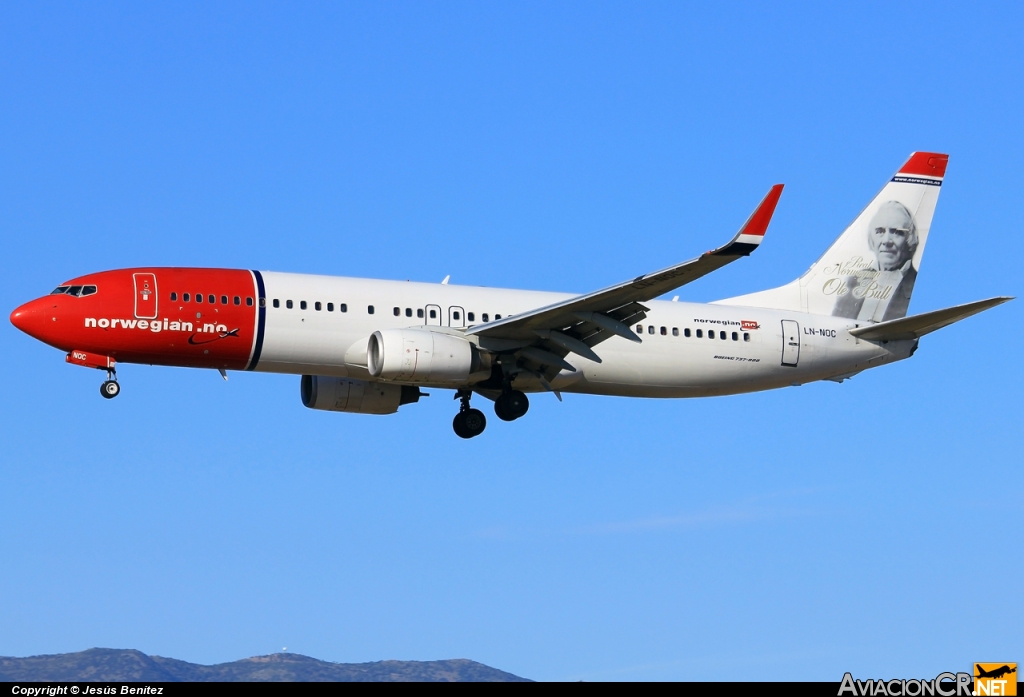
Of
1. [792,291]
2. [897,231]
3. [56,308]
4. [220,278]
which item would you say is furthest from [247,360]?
[897,231]

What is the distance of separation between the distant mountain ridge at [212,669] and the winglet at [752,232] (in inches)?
1018

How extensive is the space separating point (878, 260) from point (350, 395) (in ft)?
58.0

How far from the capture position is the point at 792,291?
46531mm

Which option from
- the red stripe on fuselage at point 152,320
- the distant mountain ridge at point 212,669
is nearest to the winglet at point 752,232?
the red stripe on fuselage at point 152,320

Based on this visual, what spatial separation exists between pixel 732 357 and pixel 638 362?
3.08 m

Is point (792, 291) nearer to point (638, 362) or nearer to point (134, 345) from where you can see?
point (638, 362)

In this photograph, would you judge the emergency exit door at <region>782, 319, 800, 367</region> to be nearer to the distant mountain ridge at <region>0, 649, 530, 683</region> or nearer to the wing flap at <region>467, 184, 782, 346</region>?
the wing flap at <region>467, 184, 782, 346</region>

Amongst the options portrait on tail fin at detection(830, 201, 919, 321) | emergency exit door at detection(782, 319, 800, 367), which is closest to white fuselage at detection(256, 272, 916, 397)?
emergency exit door at detection(782, 319, 800, 367)

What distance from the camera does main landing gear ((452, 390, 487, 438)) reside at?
4259 centimetres

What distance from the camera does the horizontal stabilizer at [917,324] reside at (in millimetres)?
40250

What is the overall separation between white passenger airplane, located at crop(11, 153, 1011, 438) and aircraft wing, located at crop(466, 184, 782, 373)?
0.05m

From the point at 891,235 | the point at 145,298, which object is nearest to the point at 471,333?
the point at 145,298

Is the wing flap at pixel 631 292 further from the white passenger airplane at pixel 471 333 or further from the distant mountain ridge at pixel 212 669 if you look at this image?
the distant mountain ridge at pixel 212 669

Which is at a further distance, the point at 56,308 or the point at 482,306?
the point at 482,306
